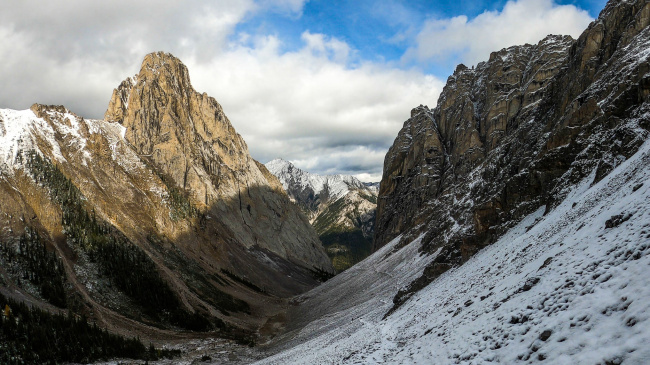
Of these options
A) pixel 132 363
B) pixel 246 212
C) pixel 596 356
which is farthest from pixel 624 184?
pixel 246 212

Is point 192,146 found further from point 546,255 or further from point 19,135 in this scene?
point 546,255

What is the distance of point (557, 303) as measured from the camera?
42.6ft

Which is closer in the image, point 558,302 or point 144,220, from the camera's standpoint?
point 558,302

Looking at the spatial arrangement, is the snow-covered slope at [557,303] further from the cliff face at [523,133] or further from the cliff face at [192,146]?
the cliff face at [192,146]

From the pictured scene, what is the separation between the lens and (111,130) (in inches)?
5620

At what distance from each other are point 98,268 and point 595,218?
76568 mm

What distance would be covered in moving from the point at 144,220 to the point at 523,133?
323 ft

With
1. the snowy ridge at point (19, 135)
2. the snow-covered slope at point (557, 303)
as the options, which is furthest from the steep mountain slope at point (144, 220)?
the snow-covered slope at point (557, 303)

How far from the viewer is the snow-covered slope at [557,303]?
10336 mm

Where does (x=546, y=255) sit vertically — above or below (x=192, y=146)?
below

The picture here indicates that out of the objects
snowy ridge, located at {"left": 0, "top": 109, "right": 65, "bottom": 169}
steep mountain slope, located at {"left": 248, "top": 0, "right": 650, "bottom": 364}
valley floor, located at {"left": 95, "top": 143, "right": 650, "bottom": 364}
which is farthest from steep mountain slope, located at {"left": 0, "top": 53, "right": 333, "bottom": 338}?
valley floor, located at {"left": 95, "top": 143, "right": 650, "bottom": 364}

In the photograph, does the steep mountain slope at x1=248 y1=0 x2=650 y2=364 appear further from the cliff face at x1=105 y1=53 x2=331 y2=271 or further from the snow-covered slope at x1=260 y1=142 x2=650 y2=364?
the cliff face at x1=105 y1=53 x2=331 y2=271

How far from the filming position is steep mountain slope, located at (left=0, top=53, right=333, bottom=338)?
206ft

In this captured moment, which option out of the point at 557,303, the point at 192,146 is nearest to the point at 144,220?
the point at 192,146
